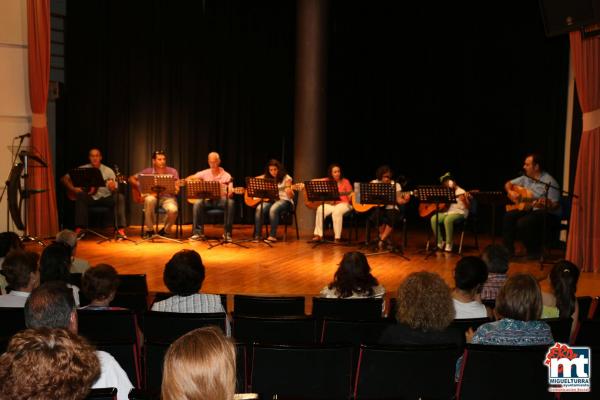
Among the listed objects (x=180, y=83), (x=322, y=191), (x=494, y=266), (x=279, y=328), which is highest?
(x=180, y=83)

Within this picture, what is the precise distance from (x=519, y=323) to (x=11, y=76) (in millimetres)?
8306

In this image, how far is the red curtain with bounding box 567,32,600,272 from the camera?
8203 millimetres

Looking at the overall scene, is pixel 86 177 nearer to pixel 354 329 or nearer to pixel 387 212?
pixel 387 212

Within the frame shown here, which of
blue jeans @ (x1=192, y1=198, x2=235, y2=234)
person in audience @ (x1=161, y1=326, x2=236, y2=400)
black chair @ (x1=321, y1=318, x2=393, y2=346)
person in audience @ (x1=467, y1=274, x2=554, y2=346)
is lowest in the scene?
blue jeans @ (x1=192, y1=198, x2=235, y2=234)

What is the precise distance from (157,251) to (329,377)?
669 centimetres

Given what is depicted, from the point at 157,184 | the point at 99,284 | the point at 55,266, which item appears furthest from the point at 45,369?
the point at 157,184

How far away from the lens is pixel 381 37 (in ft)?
44.1

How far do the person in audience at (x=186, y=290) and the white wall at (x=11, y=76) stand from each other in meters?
6.39

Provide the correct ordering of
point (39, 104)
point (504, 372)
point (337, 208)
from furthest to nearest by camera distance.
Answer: point (337, 208)
point (39, 104)
point (504, 372)

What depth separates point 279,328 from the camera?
151 inches

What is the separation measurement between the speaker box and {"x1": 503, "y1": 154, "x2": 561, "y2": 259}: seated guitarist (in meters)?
1.74

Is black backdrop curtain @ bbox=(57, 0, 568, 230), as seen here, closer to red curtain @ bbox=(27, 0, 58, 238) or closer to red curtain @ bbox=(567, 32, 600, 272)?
red curtain @ bbox=(27, 0, 58, 238)

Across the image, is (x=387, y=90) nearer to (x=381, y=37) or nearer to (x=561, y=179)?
(x=381, y=37)

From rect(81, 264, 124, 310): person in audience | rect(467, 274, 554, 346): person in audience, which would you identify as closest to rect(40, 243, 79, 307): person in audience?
rect(81, 264, 124, 310): person in audience
